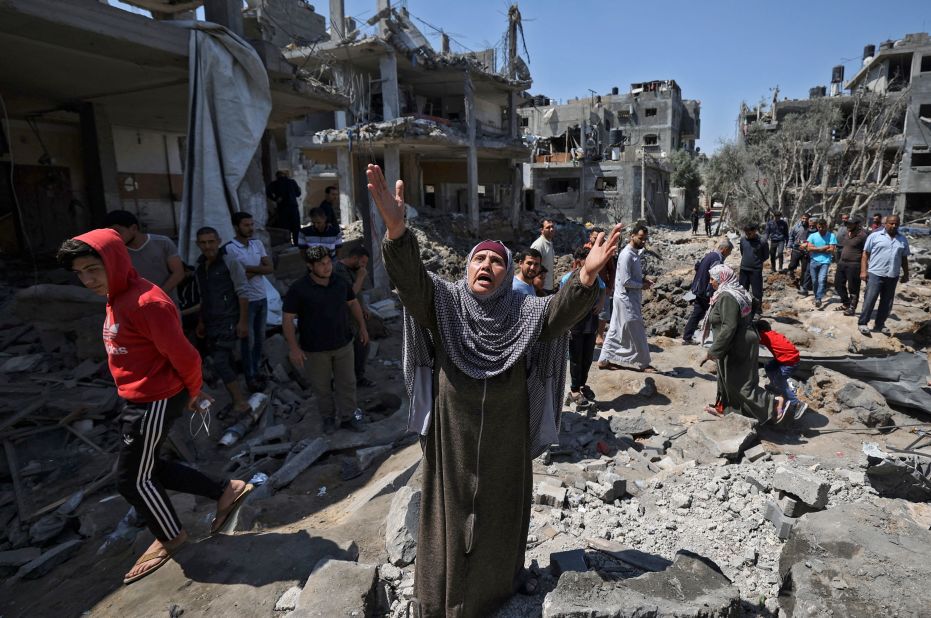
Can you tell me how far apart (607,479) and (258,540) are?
2.39 meters

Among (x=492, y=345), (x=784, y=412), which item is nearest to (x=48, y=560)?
(x=492, y=345)

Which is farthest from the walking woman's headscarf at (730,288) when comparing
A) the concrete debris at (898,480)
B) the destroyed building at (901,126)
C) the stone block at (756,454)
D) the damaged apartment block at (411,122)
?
the destroyed building at (901,126)

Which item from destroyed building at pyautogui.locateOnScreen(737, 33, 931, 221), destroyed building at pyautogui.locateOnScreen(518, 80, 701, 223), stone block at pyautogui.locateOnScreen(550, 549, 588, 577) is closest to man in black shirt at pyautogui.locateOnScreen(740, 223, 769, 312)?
stone block at pyautogui.locateOnScreen(550, 549, 588, 577)

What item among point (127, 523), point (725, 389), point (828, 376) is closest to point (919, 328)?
point (828, 376)

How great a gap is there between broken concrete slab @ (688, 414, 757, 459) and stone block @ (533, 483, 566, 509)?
1.86 metres

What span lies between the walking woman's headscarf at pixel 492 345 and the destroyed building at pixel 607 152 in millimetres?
27047

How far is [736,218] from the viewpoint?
31.2 m

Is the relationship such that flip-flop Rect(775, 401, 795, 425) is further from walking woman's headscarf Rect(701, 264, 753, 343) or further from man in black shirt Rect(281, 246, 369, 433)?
man in black shirt Rect(281, 246, 369, 433)

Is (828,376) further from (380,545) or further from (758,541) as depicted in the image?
(380,545)

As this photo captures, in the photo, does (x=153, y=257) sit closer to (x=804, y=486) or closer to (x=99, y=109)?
(x=804, y=486)

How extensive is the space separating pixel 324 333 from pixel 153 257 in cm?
173

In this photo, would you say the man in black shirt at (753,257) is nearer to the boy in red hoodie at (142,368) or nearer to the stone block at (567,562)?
the stone block at (567,562)

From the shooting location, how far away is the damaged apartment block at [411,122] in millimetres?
17734

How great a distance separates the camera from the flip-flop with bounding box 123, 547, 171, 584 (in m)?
2.95
